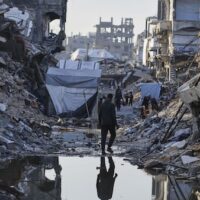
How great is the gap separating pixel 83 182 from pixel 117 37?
132652 millimetres

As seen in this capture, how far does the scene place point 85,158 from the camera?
14969 mm

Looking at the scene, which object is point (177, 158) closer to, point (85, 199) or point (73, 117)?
point (85, 199)

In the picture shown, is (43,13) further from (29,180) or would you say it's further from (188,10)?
(29,180)

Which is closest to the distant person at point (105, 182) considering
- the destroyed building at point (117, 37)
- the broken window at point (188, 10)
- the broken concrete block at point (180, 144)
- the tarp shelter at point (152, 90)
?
the broken concrete block at point (180, 144)

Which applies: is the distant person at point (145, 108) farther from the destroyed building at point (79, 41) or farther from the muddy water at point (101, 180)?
the destroyed building at point (79, 41)

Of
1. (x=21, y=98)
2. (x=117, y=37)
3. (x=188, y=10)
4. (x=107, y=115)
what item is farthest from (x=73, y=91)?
(x=117, y=37)

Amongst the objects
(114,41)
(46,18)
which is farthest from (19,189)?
(114,41)

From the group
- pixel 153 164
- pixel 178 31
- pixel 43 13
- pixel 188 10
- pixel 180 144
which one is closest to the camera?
pixel 153 164

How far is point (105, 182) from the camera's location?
1109 centimetres

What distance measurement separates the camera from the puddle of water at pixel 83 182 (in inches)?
373

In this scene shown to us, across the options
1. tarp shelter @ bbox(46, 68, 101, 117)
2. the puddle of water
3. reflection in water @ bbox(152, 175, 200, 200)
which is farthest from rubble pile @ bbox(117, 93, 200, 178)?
tarp shelter @ bbox(46, 68, 101, 117)

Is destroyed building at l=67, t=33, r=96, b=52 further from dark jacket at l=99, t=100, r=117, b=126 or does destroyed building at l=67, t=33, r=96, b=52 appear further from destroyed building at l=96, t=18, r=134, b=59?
dark jacket at l=99, t=100, r=117, b=126

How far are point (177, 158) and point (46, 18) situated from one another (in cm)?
5063

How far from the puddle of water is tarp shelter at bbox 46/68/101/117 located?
16.6 m
